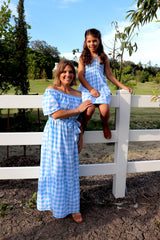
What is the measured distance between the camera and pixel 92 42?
90.8 inches

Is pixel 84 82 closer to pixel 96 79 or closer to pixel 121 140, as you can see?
pixel 96 79

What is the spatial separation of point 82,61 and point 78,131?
0.80 m

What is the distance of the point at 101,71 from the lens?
2.44 metres

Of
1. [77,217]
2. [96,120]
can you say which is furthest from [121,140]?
[96,120]

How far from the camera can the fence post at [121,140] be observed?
104 inches

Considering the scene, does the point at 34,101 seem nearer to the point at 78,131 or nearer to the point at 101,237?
the point at 78,131

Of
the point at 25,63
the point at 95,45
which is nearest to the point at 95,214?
the point at 95,45

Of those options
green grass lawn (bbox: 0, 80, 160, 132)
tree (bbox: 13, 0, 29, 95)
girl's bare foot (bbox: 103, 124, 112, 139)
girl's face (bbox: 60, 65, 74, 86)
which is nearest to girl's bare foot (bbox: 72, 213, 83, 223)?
girl's bare foot (bbox: 103, 124, 112, 139)

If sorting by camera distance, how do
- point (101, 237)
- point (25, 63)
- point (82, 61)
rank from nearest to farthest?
point (101, 237) < point (82, 61) < point (25, 63)

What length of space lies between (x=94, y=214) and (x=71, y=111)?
1334mm

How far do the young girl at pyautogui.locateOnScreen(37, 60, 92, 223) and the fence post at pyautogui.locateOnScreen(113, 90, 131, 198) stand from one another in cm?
63

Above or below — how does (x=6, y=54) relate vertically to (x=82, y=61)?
above

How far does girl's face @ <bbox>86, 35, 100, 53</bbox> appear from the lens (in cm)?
229

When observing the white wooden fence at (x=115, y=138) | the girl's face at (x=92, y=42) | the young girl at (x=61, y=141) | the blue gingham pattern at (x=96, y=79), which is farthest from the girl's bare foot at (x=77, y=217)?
the girl's face at (x=92, y=42)
